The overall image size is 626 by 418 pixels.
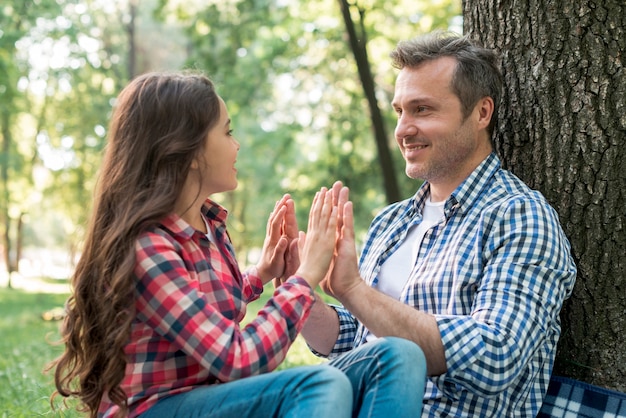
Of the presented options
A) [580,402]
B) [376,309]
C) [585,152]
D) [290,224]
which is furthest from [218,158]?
[580,402]

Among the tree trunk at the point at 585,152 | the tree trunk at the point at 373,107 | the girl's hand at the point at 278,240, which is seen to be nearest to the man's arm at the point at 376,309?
the girl's hand at the point at 278,240

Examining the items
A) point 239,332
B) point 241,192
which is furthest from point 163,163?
point 241,192

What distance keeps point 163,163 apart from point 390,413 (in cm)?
106

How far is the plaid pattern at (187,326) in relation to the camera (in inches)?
85.4

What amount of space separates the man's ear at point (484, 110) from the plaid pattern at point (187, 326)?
4.59ft

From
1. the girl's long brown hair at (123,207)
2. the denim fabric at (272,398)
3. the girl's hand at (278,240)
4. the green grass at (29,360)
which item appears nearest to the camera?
the denim fabric at (272,398)

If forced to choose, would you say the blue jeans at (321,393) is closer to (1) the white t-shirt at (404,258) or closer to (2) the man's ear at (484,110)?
(1) the white t-shirt at (404,258)

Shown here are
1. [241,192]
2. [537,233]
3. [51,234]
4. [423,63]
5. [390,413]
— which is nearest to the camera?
[390,413]

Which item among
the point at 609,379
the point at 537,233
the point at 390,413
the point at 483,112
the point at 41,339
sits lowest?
the point at 41,339

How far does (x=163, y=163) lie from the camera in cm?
240

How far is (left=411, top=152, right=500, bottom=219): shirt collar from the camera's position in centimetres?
310

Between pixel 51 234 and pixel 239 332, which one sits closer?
pixel 239 332

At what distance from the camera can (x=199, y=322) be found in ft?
7.12

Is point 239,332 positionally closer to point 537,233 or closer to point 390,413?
point 390,413
